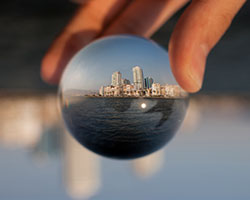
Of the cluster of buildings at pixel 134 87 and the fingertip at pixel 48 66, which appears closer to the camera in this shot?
the cluster of buildings at pixel 134 87

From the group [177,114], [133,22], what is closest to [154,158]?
[133,22]

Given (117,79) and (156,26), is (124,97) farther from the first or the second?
(156,26)

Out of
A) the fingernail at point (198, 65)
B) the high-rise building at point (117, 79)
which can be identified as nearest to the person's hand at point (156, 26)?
the fingernail at point (198, 65)

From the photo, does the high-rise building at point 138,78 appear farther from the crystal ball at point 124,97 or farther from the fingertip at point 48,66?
the fingertip at point 48,66

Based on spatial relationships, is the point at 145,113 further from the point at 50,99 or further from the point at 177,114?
the point at 50,99

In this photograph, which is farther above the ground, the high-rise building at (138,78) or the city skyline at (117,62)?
the city skyline at (117,62)

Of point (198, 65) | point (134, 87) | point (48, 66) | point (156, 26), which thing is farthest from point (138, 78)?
point (156, 26)

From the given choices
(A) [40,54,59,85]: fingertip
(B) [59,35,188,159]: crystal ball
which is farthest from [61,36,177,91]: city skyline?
(A) [40,54,59,85]: fingertip

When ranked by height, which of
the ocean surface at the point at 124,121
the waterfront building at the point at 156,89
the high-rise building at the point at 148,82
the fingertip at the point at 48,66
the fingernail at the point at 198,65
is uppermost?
the fingertip at the point at 48,66
